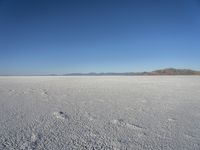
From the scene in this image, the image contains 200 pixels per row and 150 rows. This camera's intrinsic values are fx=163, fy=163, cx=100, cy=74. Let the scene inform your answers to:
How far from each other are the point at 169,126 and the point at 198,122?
0.58m

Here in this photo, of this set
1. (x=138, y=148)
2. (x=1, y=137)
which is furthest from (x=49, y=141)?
(x=138, y=148)

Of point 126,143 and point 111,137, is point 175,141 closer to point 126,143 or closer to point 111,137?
point 126,143

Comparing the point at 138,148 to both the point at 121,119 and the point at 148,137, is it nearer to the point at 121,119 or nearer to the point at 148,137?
the point at 148,137

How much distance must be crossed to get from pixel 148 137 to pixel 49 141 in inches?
47.7

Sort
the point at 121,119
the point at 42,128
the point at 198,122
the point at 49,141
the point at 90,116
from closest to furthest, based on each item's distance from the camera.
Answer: the point at 49,141 < the point at 42,128 < the point at 198,122 < the point at 121,119 < the point at 90,116

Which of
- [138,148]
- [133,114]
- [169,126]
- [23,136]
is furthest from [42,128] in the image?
[169,126]

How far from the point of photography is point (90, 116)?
9.82ft

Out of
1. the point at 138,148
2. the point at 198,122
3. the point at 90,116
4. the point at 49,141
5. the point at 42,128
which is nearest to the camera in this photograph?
the point at 138,148

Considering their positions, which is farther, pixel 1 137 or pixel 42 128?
pixel 42 128

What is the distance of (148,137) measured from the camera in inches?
80.7

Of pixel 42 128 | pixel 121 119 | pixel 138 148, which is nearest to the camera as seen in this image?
pixel 138 148

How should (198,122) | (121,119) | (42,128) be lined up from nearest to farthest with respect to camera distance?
(42,128)
(198,122)
(121,119)

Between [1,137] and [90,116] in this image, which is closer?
[1,137]

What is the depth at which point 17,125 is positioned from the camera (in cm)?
247
